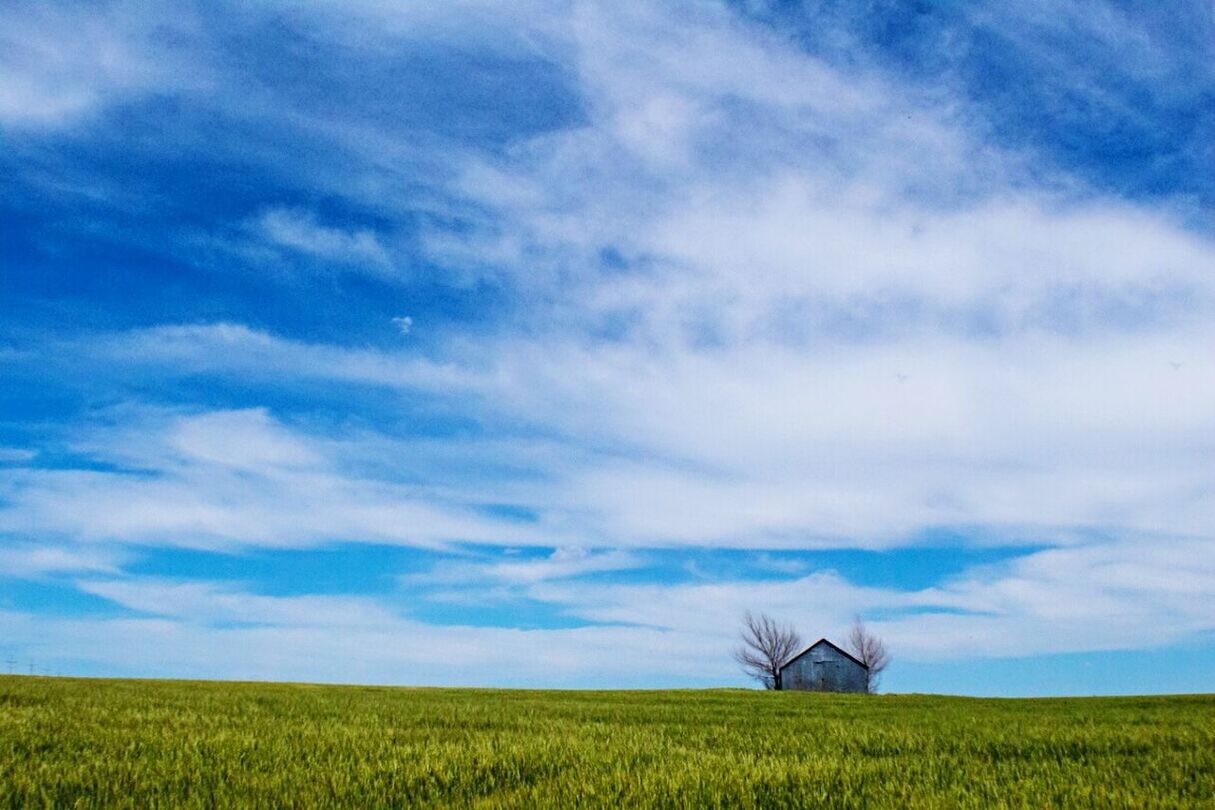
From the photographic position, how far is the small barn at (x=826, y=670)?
2997 inches

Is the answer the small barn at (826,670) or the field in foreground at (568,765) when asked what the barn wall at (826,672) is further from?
the field in foreground at (568,765)

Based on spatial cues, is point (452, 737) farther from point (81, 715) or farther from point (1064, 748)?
point (1064, 748)

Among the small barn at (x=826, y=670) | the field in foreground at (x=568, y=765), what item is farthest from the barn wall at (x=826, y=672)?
the field in foreground at (x=568, y=765)

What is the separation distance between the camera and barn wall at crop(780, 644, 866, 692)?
76.0 m

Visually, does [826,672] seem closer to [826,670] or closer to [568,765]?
[826,670]

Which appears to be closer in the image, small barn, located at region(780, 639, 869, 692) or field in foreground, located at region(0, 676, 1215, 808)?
field in foreground, located at region(0, 676, 1215, 808)

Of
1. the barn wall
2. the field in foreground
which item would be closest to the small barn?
the barn wall

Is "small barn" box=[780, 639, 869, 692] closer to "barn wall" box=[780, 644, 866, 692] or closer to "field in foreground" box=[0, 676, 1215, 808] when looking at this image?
"barn wall" box=[780, 644, 866, 692]

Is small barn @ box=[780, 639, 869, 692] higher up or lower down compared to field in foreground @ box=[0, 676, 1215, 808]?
lower down

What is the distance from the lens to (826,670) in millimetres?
76688

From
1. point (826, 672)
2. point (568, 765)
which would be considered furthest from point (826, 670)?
point (568, 765)

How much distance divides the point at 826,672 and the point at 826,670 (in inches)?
7.9

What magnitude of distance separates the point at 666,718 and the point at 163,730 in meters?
8.50

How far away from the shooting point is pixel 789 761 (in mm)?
7164
